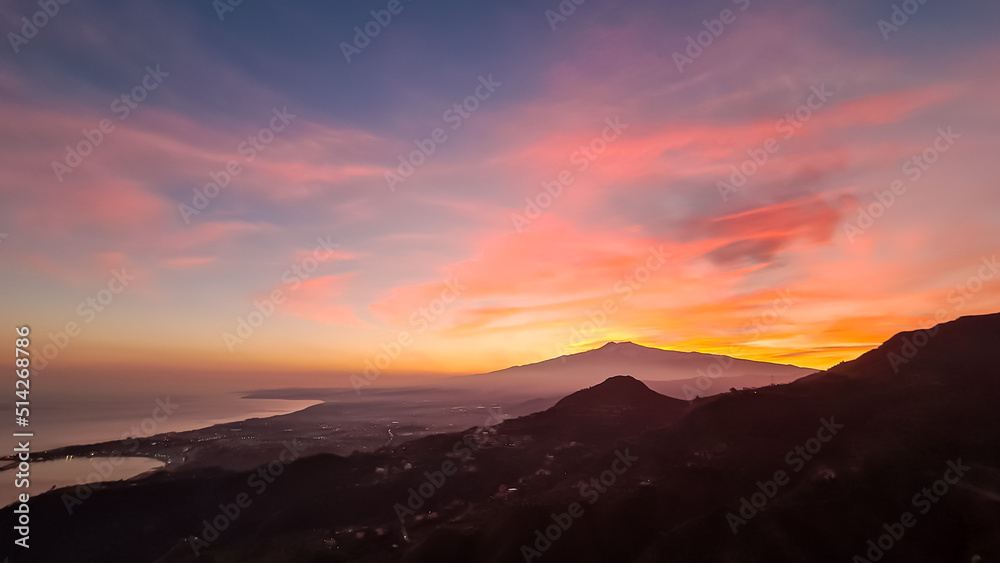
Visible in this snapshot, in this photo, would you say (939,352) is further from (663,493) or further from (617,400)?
(617,400)

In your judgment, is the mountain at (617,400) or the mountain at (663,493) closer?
the mountain at (663,493)

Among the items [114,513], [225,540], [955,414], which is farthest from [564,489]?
[114,513]

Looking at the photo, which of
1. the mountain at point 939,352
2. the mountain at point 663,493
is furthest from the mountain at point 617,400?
the mountain at point 939,352

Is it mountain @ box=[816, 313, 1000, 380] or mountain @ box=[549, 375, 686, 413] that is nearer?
mountain @ box=[816, 313, 1000, 380]

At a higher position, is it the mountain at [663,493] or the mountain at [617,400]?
the mountain at [617,400]

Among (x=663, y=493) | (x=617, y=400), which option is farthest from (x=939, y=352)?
(x=617, y=400)

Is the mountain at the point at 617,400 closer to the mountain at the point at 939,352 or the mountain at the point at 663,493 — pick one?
the mountain at the point at 663,493

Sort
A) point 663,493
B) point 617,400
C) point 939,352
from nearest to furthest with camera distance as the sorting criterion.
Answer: point 663,493
point 939,352
point 617,400

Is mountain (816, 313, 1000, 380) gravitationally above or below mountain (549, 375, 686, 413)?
above

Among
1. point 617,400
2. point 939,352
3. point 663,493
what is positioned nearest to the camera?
point 663,493

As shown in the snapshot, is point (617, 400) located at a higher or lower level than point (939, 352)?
lower

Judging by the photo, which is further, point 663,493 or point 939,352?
point 939,352

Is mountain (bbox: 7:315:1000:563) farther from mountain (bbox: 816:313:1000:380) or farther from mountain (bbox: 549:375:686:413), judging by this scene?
mountain (bbox: 549:375:686:413)

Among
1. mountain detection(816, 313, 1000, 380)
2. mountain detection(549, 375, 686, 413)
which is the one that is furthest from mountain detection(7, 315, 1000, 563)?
mountain detection(549, 375, 686, 413)
